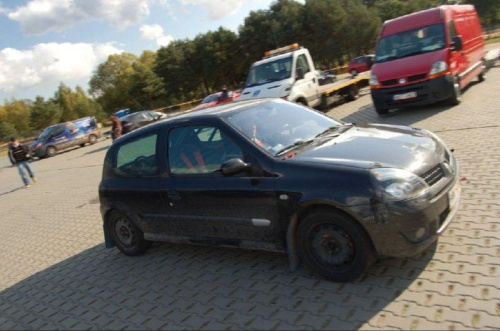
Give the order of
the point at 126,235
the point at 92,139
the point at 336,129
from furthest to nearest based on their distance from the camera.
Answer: the point at 92,139
the point at 126,235
the point at 336,129

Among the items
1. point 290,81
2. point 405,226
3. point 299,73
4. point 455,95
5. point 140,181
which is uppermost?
point 299,73

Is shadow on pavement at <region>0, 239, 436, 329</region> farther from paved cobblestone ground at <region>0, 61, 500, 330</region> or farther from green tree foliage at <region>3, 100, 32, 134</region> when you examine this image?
green tree foliage at <region>3, 100, 32, 134</region>

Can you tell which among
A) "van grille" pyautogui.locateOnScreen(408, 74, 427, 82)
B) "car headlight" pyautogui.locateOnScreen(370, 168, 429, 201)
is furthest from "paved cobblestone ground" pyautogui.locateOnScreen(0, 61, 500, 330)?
"van grille" pyautogui.locateOnScreen(408, 74, 427, 82)

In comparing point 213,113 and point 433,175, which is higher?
point 213,113

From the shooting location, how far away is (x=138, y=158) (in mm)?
5332

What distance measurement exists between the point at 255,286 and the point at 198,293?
595mm

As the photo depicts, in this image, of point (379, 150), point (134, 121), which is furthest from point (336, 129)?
point (134, 121)

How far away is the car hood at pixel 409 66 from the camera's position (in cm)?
1016

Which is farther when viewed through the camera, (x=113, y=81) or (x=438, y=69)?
(x=113, y=81)

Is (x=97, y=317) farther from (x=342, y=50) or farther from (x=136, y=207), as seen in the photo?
(x=342, y=50)

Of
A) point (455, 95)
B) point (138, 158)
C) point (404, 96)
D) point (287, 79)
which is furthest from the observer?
point (287, 79)

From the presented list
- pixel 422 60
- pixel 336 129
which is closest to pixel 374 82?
pixel 422 60

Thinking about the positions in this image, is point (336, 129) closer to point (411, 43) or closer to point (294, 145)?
point (294, 145)

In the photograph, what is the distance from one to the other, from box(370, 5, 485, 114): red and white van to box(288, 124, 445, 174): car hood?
6.09m
